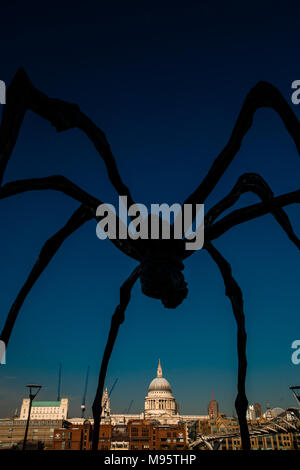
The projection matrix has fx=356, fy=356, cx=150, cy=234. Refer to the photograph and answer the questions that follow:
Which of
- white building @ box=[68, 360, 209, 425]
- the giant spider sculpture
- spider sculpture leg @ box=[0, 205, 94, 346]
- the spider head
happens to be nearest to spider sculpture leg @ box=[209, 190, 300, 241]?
the giant spider sculpture

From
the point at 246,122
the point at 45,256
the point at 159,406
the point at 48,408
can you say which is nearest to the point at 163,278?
the point at 45,256

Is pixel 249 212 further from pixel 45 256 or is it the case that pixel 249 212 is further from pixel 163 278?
pixel 45 256

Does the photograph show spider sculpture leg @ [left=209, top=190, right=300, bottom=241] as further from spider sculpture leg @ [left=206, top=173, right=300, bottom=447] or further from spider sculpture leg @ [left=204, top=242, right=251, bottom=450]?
spider sculpture leg @ [left=204, top=242, right=251, bottom=450]

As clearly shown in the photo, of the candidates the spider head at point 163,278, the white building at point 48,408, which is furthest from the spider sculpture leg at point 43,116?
the white building at point 48,408

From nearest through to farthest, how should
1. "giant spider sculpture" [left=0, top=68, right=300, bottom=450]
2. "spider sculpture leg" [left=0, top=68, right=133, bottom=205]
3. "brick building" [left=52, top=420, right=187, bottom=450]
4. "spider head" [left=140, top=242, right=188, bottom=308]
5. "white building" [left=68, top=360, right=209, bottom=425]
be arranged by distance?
"spider sculpture leg" [left=0, top=68, right=133, bottom=205], "giant spider sculpture" [left=0, top=68, right=300, bottom=450], "spider head" [left=140, top=242, right=188, bottom=308], "brick building" [left=52, top=420, right=187, bottom=450], "white building" [left=68, top=360, right=209, bottom=425]

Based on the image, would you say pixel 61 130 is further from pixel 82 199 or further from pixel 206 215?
pixel 206 215

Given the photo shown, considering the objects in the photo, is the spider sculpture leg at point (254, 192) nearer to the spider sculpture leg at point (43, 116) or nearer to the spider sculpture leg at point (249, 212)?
the spider sculpture leg at point (249, 212)

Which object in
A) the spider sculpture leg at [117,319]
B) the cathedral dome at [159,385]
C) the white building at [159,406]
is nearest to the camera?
the spider sculpture leg at [117,319]
